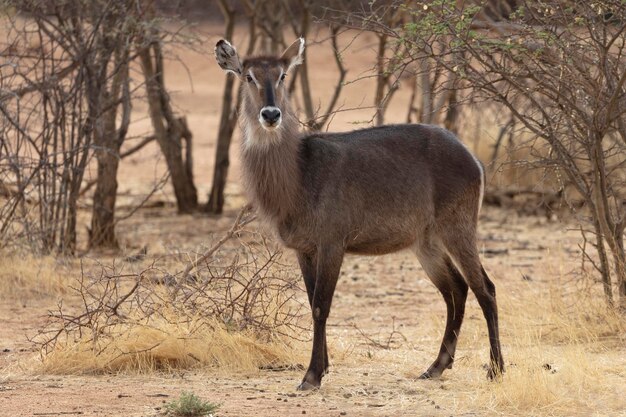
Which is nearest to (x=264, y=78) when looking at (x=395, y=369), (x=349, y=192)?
(x=349, y=192)

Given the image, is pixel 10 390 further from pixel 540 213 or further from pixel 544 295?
pixel 540 213

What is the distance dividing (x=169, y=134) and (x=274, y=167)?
8.44 metres

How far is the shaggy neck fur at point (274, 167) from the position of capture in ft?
22.7

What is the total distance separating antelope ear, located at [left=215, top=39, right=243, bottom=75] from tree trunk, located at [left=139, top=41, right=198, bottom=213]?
5969mm

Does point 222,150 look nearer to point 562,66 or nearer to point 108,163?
point 108,163

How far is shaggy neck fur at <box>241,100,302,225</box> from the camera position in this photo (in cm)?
691

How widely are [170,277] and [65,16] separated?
176 inches

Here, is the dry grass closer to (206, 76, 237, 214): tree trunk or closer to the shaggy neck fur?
the shaggy neck fur

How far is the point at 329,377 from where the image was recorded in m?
7.11

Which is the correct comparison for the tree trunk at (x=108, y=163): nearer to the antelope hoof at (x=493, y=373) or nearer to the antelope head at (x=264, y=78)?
the antelope head at (x=264, y=78)

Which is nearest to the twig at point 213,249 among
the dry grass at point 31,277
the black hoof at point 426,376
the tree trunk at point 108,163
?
the black hoof at point 426,376

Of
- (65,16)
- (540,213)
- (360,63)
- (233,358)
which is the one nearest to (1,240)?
(65,16)

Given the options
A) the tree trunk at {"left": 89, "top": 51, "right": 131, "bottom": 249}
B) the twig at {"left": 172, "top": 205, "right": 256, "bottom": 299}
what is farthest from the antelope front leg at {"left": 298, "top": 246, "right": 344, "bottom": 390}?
the tree trunk at {"left": 89, "top": 51, "right": 131, "bottom": 249}

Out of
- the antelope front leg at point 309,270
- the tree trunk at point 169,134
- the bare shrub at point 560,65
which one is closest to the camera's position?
the antelope front leg at point 309,270
